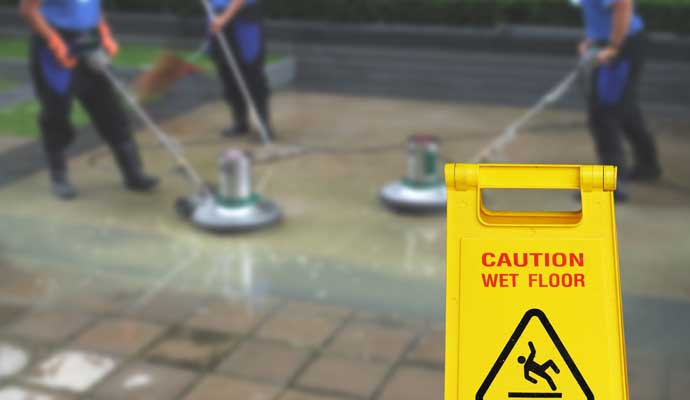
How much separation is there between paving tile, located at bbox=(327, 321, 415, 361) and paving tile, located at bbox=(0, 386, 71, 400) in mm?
1168

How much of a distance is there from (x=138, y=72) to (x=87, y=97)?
3.86 m

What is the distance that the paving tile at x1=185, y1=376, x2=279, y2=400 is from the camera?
152 inches

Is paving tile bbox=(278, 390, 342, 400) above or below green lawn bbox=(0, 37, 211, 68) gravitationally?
below

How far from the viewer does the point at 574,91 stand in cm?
952

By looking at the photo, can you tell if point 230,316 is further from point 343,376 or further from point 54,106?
point 54,106

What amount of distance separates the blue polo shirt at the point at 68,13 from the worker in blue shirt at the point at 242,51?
5.01ft

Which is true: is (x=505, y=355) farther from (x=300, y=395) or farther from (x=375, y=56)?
(x=375, y=56)

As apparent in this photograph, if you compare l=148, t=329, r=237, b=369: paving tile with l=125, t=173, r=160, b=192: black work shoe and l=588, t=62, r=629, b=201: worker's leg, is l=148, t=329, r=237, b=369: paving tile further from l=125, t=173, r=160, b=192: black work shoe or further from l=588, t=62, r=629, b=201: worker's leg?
l=588, t=62, r=629, b=201: worker's leg

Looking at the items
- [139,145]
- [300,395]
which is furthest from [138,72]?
[300,395]

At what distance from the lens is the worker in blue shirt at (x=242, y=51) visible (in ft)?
25.5

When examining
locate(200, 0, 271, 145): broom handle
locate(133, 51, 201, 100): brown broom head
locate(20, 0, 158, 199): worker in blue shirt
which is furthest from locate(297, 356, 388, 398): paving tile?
→ locate(133, 51, 201, 100): brown broom head

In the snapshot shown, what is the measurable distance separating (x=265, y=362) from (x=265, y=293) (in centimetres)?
79

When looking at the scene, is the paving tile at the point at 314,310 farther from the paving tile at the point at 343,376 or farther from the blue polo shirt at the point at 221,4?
the blue polo shirt at the point at 221,4

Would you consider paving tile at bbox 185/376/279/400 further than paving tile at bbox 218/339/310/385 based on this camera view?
No
